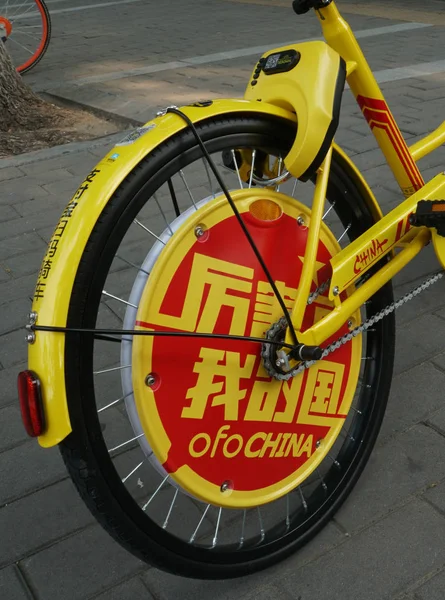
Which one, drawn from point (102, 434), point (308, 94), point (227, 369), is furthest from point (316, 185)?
point (102, 434)

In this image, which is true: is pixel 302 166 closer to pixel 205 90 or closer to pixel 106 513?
pixel 106 513

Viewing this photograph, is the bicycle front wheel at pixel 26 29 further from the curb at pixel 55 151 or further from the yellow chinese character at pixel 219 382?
the yellow chinese character at pixel 219 382

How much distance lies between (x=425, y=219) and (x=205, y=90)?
14.3ft

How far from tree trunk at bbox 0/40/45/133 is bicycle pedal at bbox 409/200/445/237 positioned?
13.3 ft

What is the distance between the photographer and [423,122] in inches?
193

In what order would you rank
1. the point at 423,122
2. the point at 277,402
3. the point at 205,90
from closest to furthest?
the point at 277,402, the point at 423,122, the point at 205,90

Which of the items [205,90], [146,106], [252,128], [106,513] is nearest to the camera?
[106,513]

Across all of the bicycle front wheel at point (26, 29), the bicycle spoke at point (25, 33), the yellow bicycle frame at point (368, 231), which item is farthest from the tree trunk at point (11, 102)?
the yellow bicycle frame at point (368, 231)

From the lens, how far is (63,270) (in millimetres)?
1351

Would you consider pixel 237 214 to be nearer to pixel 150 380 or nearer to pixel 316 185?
pixel 316 185

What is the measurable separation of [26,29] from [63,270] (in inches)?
277

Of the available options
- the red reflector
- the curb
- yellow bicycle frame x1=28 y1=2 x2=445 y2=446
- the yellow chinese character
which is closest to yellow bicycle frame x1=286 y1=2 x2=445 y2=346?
yellow bicycle frame x1=28 y1=2 x2=445 y2=446

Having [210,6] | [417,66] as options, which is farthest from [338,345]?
[210,6]

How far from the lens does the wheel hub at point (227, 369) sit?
4.99 feet
